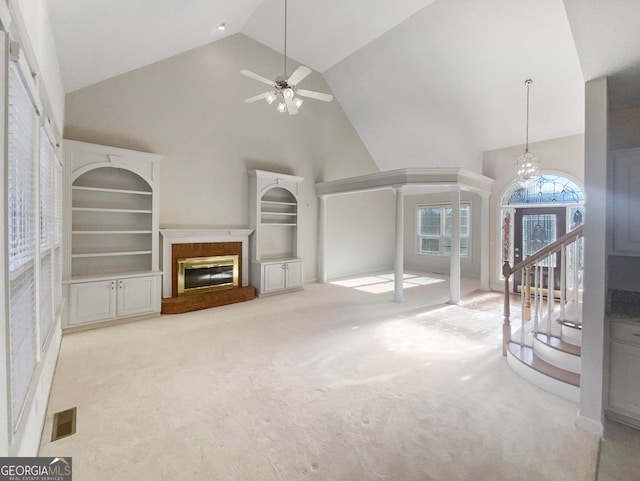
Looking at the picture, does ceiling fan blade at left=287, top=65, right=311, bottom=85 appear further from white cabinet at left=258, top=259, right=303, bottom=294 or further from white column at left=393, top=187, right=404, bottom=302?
white cabinet at left=258, top=259, right=303, bottom=294

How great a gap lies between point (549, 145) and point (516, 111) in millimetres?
1079

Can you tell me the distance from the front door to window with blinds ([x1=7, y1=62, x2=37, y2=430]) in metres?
7.45

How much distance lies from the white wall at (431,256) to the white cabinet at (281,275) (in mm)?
4832

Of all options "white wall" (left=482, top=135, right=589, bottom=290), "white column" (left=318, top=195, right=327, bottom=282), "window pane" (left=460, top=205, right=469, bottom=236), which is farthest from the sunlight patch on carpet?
"window pane" (left=460, top=205, right=469, bottom=236)

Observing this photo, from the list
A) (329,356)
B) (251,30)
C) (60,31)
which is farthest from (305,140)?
(329,356)

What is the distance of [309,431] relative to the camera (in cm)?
215

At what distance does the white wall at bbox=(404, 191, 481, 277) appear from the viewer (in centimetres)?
861

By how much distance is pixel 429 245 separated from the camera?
9.83 metres

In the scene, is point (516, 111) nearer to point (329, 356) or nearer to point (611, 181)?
point (611, 181)

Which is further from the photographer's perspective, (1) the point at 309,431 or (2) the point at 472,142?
(2) the point at 472,142

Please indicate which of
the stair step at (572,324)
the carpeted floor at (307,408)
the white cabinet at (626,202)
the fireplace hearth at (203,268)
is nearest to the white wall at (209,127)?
the fireplace hearth at (203,268)

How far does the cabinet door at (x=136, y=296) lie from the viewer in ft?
14.6

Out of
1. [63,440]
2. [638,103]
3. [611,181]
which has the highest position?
[638,103]

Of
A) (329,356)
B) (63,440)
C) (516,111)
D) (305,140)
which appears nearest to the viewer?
(63,440)
